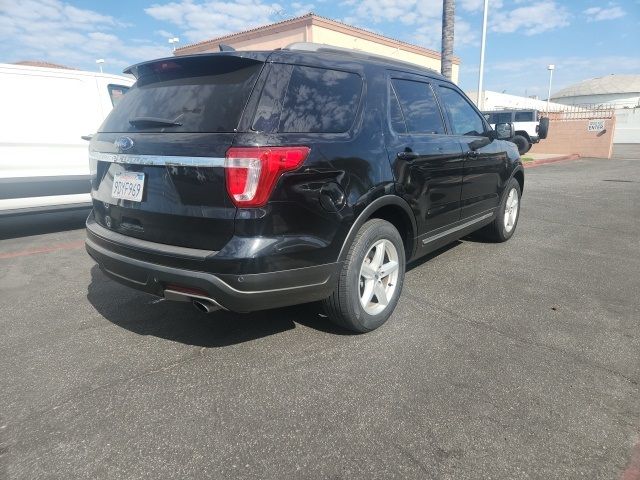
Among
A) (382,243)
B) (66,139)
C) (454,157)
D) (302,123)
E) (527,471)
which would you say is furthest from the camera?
(66,139)

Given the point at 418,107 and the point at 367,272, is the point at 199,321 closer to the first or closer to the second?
the point at 367,272

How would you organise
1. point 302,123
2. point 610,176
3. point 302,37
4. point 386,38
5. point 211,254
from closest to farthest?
point 211,254 < point 302,123 < point 610,176 < point 302,37 < point 386,38

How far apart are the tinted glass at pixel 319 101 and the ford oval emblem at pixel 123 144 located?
97cm

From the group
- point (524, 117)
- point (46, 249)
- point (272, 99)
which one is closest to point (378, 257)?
point (272, 99)

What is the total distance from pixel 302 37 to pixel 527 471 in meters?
22.1

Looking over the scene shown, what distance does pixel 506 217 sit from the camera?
5539 millimetres

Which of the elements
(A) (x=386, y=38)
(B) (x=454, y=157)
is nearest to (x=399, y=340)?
(B) (x=454, y=157)

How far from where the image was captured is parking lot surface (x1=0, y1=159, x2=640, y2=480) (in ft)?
6.63

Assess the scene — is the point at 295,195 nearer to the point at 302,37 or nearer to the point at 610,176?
the point at 610,176

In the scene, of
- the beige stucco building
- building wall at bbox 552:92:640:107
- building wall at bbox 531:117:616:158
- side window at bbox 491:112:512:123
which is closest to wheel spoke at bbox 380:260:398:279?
the beige stucco building

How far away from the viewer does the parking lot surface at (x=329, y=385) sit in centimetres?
202

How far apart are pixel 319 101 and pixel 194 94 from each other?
744 mm

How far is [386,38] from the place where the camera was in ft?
82.8

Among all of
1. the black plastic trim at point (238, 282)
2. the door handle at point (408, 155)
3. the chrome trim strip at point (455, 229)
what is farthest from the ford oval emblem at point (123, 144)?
the chrome trim strip at point (455, 229)
